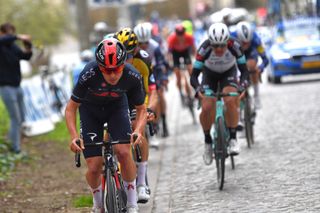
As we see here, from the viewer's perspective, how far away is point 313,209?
8891 mm

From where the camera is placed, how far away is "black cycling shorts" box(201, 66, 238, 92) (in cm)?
1153

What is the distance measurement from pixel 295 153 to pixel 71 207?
3.89 metres

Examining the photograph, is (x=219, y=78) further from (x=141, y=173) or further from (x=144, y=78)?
(x=141, y=173)

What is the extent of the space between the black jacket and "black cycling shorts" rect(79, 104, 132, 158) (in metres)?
6.21

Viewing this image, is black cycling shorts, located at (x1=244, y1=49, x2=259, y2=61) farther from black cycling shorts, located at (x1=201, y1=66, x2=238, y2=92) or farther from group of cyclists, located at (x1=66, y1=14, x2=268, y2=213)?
black cycling shorts, located at (x1=201, y1=66, x2=238, y2=92)

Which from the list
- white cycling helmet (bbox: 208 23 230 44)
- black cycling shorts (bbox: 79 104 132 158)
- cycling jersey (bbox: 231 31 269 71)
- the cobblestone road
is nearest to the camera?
black cycling shorts (bbox: 79 104 132 158)

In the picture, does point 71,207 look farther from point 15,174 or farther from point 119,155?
point 15,174

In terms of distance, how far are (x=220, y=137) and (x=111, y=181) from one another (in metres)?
3.06

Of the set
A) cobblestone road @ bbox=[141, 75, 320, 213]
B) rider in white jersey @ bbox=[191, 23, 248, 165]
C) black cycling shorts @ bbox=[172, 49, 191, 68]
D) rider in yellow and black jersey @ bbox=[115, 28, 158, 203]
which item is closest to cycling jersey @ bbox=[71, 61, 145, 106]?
rider in yellow and black jersey @ bbox=[115, 28, 158, 203]

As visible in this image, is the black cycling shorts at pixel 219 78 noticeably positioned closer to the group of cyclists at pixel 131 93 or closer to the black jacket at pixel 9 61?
the group of cyclists at pixel 131 93

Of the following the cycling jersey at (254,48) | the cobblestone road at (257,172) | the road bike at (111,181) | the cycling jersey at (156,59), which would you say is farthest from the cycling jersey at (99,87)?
the cycling jersey at (254,48)

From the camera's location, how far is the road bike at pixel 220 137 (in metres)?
10.5

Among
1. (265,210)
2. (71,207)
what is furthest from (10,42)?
(265,210)

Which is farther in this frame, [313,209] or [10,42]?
[10,42]
